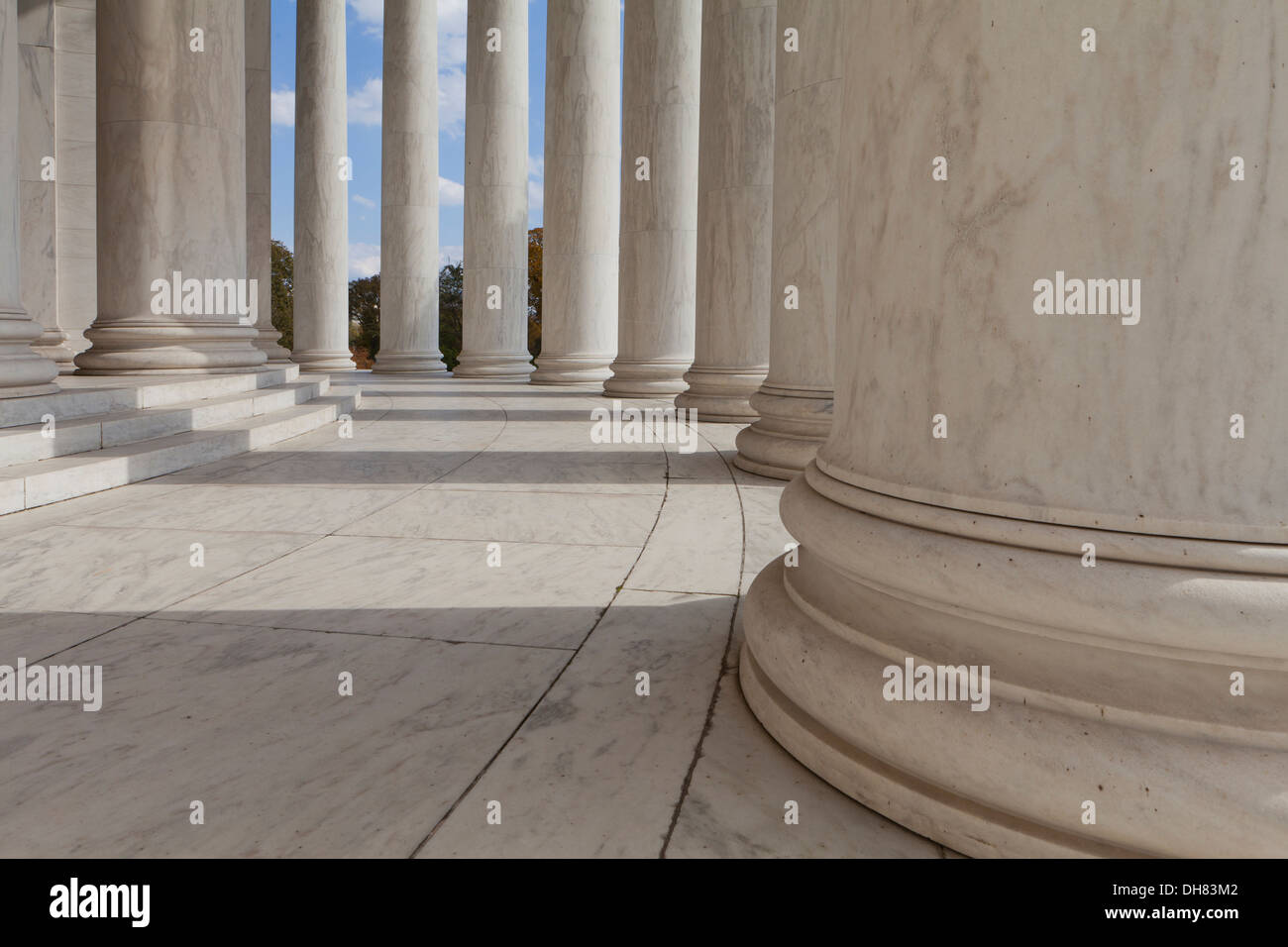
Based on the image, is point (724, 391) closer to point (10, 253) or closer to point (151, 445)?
point (151, 445)

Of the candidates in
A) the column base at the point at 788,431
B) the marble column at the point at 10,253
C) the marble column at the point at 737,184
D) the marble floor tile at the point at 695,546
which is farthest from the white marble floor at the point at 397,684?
the marble column at the point at 737,184

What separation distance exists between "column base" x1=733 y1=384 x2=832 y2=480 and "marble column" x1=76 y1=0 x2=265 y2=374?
91.2 m

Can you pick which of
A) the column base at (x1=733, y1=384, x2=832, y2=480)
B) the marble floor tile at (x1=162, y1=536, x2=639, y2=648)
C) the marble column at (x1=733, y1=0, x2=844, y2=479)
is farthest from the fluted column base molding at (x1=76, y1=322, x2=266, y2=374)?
the marble column at (x1=733, y1=0, x2=844, y2=479)

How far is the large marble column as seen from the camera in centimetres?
3030

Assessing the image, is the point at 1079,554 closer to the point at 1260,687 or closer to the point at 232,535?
the point at 1260,687

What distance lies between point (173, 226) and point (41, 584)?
9899 cm

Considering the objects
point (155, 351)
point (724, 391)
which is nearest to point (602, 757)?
point (724, 391)

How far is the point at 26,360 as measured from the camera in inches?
4380

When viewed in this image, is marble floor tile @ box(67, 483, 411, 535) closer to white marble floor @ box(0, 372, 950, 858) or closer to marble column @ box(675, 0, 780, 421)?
white marble floor @ box(0, 372, 950, 858)

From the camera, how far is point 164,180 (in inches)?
5832

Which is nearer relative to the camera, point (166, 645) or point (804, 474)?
point (804, 474)
